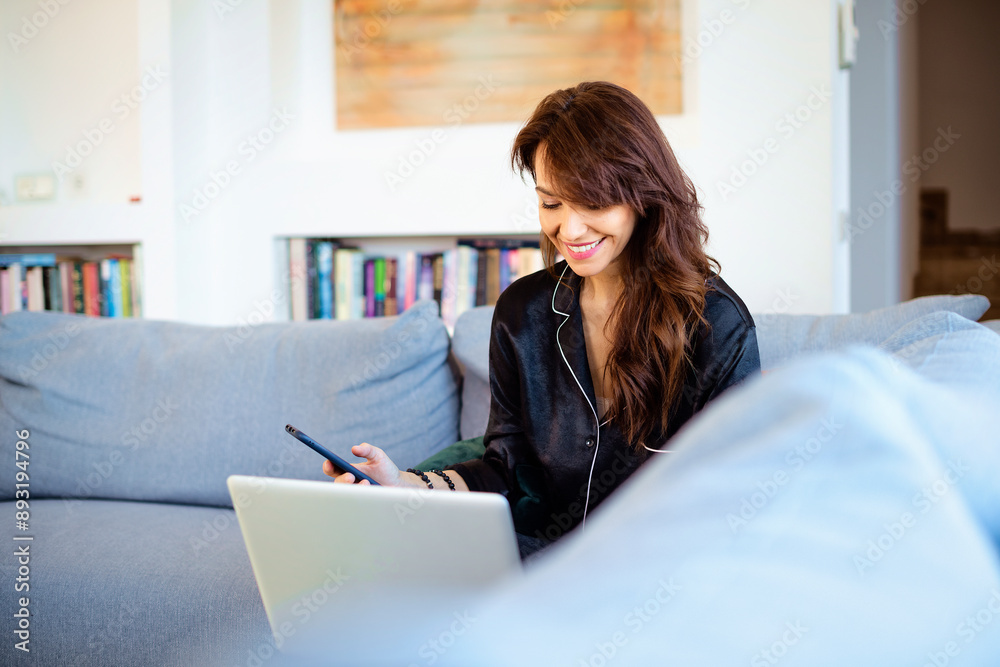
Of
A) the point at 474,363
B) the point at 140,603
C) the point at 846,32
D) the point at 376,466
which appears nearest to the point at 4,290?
the point at 140,603

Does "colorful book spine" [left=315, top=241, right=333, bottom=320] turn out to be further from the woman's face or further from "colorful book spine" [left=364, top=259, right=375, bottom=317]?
the woman's face

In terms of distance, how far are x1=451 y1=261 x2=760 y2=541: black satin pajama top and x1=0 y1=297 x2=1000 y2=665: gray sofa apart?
367mm

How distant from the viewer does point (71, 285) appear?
9.36ft

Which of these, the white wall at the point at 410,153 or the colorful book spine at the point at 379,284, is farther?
the colorful book spine at the point at 379,284

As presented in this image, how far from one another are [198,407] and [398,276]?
0.95m

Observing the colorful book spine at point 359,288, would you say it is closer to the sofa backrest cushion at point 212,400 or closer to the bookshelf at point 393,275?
the bookshelf at point 393,275

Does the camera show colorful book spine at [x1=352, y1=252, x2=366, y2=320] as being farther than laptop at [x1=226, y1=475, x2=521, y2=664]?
Yes

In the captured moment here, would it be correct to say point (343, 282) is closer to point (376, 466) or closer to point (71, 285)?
point (71, 285)

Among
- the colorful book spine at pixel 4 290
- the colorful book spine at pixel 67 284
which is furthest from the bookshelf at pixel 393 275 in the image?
the colorful book spine at pixel 4 290

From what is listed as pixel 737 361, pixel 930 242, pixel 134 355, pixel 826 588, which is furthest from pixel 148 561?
pixel 930 242

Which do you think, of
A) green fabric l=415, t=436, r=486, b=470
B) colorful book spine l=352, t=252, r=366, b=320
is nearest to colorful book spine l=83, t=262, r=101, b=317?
colorful book spine l=352, t=252, r=366, b=320

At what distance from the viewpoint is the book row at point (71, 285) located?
9.21 feet

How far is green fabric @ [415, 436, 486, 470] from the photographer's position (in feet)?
5.18

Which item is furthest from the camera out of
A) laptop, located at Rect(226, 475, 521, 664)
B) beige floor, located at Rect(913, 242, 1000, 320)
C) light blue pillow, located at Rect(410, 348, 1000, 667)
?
beige floor, located at Rect(913, 242, 1000, 320)
